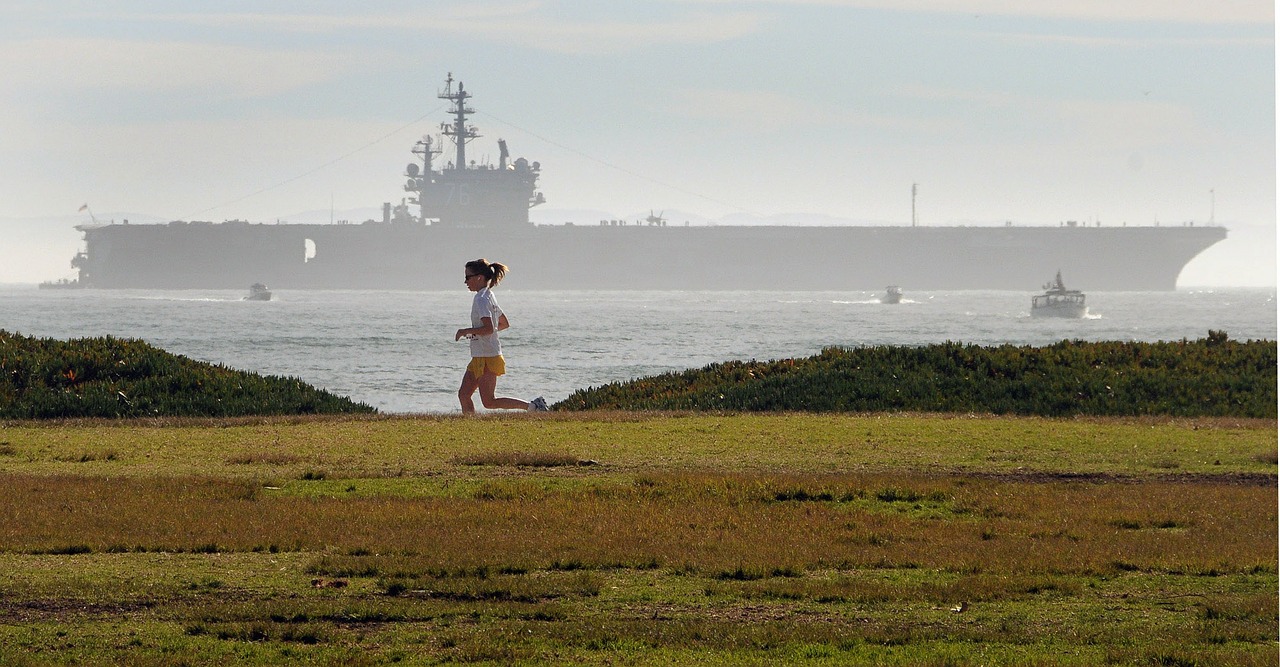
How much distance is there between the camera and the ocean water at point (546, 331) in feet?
156

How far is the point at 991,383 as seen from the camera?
20.5 metres

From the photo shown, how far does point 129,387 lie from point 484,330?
6416mm

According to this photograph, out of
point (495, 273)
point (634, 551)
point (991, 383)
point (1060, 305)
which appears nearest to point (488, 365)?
point (495, 273)

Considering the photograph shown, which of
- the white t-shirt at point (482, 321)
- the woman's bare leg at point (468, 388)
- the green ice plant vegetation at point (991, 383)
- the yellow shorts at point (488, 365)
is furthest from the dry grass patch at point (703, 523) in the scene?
the green ice plant vegetation at point (991, 383)

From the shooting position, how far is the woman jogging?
14.7 metres

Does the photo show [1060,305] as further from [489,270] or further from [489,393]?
[489,270]

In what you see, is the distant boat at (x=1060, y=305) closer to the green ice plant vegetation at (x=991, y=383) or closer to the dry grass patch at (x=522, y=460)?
the green ice plant vegetation at (x=991, y=383)

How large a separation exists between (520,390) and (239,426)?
23.8 meters

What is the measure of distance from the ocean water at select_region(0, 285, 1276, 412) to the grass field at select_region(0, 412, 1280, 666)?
68.2ft

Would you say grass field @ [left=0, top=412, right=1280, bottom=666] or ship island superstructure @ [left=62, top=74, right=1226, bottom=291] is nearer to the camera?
grass field @ [left=0, top=412, right=1280, bottom=666]

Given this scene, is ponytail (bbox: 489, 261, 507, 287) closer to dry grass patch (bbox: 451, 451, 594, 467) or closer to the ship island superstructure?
dry grass patch (bbox: 451, 451, 594, 467)

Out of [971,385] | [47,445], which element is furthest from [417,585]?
[971,385]

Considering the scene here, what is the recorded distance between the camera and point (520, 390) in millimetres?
40281

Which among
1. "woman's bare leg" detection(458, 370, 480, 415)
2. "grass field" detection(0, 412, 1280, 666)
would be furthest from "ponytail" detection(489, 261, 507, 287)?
"grass field" detection(0, 412, 1280, 666)
